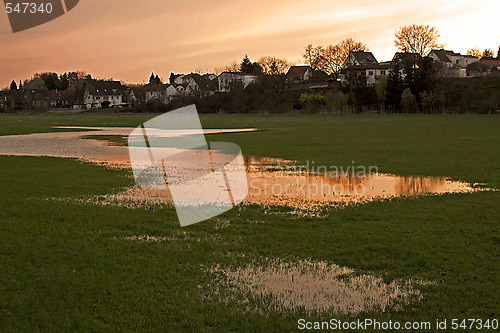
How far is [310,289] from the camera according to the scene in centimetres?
726

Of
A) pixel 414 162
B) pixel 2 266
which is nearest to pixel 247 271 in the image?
pixel 2 266

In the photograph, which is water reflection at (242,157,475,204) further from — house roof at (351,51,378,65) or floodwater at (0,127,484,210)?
house roof at (351,51,378,65)

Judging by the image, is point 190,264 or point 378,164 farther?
point 378,164

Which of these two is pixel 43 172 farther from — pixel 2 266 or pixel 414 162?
pixel 414 162

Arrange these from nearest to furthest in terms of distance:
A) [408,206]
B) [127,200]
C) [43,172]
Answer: [408,206] → [127,200] → [43,172]

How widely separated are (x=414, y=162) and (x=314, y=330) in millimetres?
18096

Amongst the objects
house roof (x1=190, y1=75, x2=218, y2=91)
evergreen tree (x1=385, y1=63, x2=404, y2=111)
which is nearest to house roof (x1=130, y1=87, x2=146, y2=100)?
house roof (x1=190, y1=75, x2=218, y2=91)

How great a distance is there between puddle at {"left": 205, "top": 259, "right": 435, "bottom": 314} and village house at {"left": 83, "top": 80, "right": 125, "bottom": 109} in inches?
7010

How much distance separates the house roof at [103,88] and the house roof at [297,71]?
79822 millimetres

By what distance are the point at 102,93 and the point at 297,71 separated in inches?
Result: 3331

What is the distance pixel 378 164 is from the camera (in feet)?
71.9

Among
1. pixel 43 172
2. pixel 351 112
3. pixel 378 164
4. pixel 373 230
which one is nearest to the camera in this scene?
pixel 373 230

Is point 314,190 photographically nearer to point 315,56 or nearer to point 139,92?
point 315,56

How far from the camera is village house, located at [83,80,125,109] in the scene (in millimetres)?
181875
